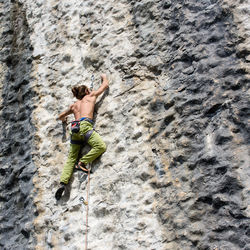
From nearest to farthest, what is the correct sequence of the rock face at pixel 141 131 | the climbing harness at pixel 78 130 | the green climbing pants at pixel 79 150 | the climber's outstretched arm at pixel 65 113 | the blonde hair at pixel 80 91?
1. the rock face at pixel 141 131
2. the green climbing pants at pixel 79 150
3. the climbing harness at pixel 78 130
4. the blonde hair at pixel 80 91
5. the climber's outstretched arm at pixel 65 113

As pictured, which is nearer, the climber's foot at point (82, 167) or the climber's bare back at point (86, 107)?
the climber's foot at point (82, 167)

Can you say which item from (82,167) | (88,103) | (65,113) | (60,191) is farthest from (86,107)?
(60,191)

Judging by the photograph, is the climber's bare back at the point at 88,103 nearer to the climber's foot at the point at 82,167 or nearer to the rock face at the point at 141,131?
the rock face at the point at 141,131

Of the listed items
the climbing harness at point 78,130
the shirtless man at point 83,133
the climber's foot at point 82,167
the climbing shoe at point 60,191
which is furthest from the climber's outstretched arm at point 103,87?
the climbing shoe at point 60,191

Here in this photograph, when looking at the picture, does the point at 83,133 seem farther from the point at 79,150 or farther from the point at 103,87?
the point at 103,87

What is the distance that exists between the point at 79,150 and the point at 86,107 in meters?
0.55

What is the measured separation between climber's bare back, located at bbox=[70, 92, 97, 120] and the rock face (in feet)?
0.42

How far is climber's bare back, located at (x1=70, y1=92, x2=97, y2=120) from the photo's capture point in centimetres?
470

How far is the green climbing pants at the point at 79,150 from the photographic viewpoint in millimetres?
4418

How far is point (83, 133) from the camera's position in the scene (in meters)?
4.55

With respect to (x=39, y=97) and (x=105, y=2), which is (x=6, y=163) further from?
(x=105, y=2)

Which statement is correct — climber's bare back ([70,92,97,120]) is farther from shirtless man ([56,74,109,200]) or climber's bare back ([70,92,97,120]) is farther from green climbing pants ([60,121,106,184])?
green climbing pants ([60,121,106,184])

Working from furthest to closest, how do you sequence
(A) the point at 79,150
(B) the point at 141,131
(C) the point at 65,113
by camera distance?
(C) the point at 65,113 → (A) the point at 79,150 → (B) the point at 141,131

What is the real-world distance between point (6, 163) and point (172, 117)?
2.82 meters
